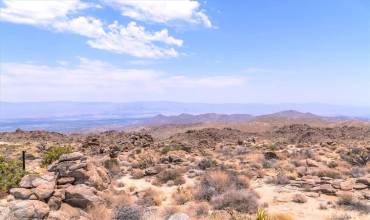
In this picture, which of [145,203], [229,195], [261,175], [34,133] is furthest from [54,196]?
[34,133]

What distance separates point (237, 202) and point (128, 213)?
15.7ft

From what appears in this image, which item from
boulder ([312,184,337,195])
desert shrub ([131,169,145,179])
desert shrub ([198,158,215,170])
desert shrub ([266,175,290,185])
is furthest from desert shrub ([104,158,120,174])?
boulder ([312,184,337,195])

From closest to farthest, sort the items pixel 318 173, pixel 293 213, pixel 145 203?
pixel 293 213, pixel 145 203, pixel 318 173

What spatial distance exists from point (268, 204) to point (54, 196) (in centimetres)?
849

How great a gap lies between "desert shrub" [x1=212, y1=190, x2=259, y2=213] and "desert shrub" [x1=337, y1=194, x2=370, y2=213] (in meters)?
3.59

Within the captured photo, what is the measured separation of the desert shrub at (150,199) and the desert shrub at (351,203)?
24.5ft

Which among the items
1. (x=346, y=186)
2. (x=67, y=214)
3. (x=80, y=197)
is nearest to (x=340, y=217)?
(x=346, y=186)

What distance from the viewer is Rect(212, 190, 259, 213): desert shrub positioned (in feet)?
49.9

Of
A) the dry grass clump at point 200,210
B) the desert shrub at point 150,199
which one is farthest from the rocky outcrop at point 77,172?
the dry grass clump at point 200,210

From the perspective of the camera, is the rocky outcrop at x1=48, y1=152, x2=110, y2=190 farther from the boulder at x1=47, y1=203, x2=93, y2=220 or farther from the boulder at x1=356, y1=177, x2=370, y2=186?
the boulder at x1=356, y1=177, x2=370, y2=186

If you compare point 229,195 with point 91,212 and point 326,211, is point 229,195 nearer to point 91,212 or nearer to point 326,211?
point 326,211

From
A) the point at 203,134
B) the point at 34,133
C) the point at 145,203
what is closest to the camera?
the point at 145,203

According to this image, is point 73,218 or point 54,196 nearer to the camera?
point 73,218

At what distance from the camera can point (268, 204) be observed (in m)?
16.7
